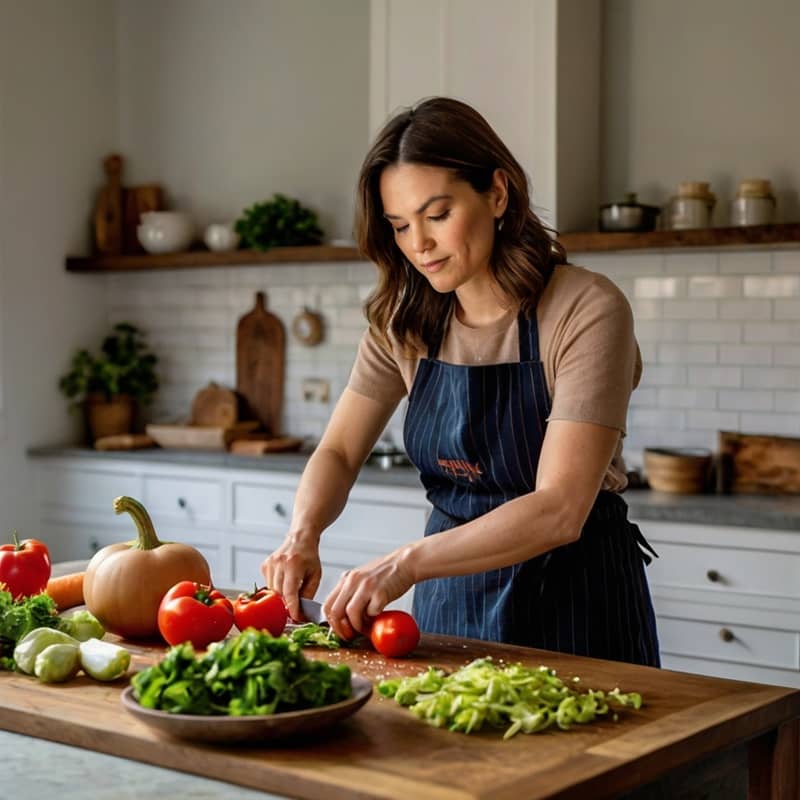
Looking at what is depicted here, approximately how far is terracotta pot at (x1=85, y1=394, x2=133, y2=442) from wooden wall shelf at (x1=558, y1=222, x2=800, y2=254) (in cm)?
240

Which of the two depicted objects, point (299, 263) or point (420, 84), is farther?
point (299, 263)

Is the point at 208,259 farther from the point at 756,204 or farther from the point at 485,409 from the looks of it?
the point at 485,409

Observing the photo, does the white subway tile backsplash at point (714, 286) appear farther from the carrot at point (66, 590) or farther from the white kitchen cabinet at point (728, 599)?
the carrot at point (66, 590)

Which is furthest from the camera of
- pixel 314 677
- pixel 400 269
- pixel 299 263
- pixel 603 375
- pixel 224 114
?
pixel 224 114

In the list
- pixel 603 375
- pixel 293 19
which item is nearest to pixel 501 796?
pixel 603 375

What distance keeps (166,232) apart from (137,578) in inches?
147

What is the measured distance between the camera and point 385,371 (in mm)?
2945

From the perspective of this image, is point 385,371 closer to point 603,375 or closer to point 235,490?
point 603,375

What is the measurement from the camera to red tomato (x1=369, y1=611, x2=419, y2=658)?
7.62 feet

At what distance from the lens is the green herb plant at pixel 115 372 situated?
6.16 metres

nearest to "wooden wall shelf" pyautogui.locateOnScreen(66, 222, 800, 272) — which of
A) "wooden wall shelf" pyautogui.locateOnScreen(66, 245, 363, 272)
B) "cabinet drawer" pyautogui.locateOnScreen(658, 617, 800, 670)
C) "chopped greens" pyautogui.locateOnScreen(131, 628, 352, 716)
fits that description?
"wooden wall shelf" pyautogui.locateOnScreen(66, 245, 363, 272)

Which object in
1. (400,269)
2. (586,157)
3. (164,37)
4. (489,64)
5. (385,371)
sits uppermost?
(164,37)

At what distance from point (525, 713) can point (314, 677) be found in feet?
1.01

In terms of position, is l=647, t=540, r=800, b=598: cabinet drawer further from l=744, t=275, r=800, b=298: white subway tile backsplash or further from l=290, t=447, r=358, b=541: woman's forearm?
l=290, t=447, r=358, b=541: woman's forearm
